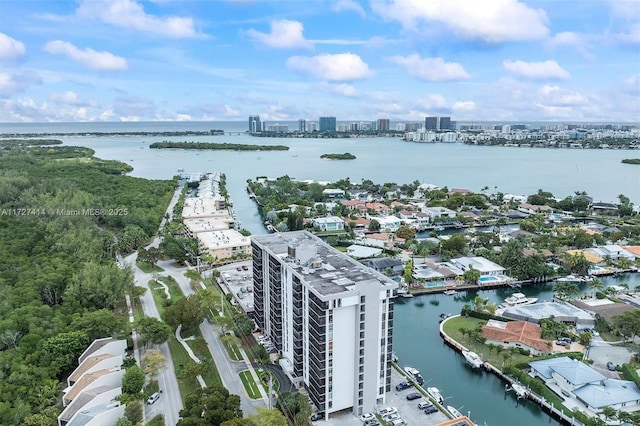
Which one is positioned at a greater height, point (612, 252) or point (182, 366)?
point (612, 252)

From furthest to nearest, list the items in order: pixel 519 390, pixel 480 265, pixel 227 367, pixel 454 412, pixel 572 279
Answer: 1. pixel 480 265
2. pixel 572 279
3. pixel 227 367
4. pixel 519 390
5. pixel 454 412

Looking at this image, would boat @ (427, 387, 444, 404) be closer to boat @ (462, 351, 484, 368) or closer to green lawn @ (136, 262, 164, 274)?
boat @ (462, 351, 484, 368)

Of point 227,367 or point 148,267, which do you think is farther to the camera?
point 148,267

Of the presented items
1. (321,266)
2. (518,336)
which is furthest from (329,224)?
(321,266)

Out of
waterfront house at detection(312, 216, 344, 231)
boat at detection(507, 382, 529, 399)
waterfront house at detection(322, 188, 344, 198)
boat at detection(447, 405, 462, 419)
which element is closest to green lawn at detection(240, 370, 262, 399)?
boat at detection(447, 405, 462, 419)

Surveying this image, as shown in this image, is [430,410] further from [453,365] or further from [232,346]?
[232,346]

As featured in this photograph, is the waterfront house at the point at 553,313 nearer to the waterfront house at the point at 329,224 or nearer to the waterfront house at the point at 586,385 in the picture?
the waterfront house at the point at 586,385

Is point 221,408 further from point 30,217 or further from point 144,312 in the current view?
point 30,217

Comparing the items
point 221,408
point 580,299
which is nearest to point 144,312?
point 221,408

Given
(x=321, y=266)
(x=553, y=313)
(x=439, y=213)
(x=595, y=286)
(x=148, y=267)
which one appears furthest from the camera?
(x=439, y=213)

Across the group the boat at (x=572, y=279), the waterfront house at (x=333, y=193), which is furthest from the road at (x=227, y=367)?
the waterfront house at (x=333, y=193)
